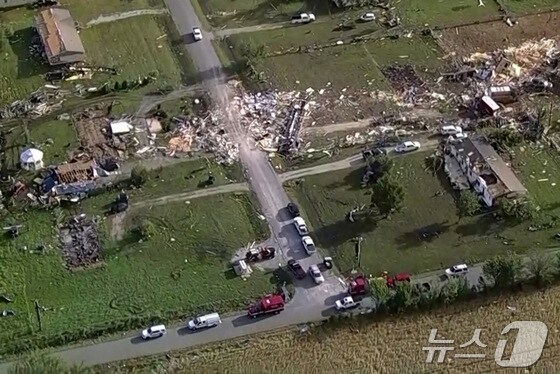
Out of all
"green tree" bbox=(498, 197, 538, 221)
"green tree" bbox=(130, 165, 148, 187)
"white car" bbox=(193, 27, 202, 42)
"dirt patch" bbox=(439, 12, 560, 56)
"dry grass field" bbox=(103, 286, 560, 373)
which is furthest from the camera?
"dirt patch" bbox=(439, 12, 560, 56)

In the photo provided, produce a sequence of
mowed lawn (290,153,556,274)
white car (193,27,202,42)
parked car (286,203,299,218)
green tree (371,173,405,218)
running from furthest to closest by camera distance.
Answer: white car (193,27,202,42), parked car (286,203,299,218), green tree (371,173,405,218), mowed lawn (290,153,556,274)

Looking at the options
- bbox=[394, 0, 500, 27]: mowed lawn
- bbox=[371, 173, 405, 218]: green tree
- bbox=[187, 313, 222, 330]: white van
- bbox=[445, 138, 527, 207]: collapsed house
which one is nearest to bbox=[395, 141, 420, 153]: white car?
bbox=[445, 138, 527, 207]: collapsed house

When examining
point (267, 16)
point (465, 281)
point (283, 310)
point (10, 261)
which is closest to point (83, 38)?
point (267, 16)

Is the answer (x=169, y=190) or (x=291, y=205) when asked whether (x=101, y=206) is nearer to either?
(x=169, y=190)

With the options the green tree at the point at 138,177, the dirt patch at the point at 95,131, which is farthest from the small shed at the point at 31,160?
A: the green tree at the point at 138,177

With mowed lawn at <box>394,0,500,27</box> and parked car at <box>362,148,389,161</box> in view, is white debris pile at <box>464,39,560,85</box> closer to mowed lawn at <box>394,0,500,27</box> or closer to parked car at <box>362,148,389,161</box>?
mowed lawn at <box>394,0,500,27</box>
